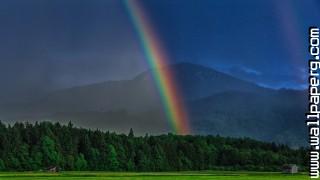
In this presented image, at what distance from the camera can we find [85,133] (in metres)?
182

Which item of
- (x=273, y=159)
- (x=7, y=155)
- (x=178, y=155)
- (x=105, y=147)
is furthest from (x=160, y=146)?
(x=7, y=155)

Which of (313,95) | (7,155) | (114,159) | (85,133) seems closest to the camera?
(313,95)

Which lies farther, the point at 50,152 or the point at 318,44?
the point at 50,152

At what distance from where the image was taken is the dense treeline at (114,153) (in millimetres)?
159375

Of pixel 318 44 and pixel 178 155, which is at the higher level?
pixel 318 44

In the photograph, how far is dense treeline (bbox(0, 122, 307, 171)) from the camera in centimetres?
15938

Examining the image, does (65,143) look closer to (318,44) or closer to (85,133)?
(85,133)

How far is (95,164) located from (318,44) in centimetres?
11507

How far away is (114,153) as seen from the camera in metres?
171

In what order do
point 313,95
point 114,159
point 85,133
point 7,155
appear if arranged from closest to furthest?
point 313,95
point 7,155
point 114,159
point 85,133

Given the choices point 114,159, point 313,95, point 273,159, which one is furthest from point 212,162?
point 313,95

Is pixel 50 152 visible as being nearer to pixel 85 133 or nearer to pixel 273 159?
pixel 85 133

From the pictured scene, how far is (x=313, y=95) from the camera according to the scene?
5684 cm

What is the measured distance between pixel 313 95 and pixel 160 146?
12757 centimetres
